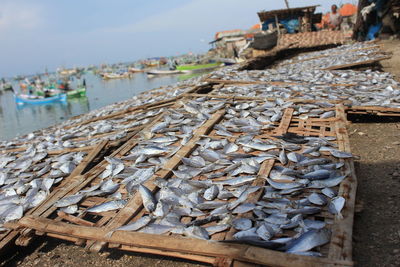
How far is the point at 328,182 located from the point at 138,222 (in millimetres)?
2077

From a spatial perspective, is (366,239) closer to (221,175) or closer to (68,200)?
(221,175)

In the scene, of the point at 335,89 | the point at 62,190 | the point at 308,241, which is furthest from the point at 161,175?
the point at 335,89

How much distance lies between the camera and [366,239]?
2.79m

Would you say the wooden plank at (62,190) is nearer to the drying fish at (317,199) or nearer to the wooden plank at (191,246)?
the wooden plank at (191,246)

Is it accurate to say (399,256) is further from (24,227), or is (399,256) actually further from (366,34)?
(366,34)

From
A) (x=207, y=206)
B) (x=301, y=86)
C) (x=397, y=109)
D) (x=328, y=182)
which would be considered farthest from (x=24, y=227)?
(x=301, y=86)

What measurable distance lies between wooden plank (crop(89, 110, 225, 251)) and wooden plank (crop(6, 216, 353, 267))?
0.47 feet

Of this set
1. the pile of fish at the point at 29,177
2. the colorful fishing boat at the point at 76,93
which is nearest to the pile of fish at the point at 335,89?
the pile of fish at the point at 29,177

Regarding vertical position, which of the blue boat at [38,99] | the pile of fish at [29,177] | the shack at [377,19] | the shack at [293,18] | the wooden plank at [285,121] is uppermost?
the shack at [293,18]

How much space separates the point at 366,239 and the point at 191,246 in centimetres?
178

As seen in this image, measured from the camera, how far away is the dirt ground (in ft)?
8.71

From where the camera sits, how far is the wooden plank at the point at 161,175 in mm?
2828

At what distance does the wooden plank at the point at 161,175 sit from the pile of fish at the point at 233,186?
0.22ft

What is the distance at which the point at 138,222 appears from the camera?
280 cm
